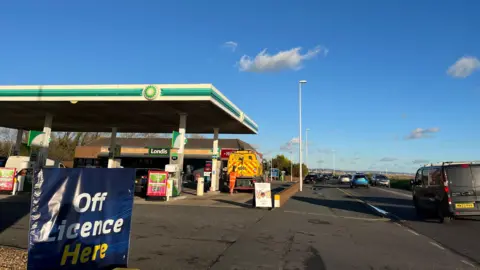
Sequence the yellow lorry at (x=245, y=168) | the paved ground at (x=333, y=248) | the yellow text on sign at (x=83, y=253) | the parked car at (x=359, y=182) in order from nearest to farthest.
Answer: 1. the yellow text on sign at (x=83, y=253)
2. the paved ground at (x=333, y=248)
3. the yellow lorry at (x=245, y=168)
4. the parked car at (x=359, y=182)

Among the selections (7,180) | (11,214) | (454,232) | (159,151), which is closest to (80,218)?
(11,214)

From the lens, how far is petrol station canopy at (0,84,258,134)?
19.3 meters

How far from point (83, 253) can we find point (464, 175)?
40.2 ft

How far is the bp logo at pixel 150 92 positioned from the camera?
19.3 m

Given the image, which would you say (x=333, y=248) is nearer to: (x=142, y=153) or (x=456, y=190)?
(x=456, y=190)

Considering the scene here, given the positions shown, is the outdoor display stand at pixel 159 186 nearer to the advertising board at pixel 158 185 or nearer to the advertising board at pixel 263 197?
the advertising board at pixel 158 185

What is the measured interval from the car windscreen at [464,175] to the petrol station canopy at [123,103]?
1142 centimetres

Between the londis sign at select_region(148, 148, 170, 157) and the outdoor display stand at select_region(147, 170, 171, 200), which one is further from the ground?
the londis sign at select_region(148, 148, 170, 157)

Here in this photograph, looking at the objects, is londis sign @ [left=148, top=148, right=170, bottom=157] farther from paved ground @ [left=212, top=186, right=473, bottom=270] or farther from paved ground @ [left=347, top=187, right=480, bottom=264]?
paved ground @ [left=212, top=186, right=473, bottom=270]

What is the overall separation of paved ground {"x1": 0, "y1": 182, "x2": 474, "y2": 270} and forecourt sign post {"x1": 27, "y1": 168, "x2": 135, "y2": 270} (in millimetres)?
→ 1670

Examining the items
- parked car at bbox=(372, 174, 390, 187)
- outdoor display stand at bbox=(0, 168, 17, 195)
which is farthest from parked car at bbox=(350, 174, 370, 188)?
outdoor display stand at bbox=(0, 168, 17, 195)


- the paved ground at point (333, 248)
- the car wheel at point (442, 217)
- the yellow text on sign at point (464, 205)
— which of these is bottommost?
the paved ground at point (333, 248)

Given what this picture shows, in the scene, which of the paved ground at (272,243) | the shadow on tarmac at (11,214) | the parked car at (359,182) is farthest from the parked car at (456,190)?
the parked car at (359,182)

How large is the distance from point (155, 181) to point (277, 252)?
12.5 m
